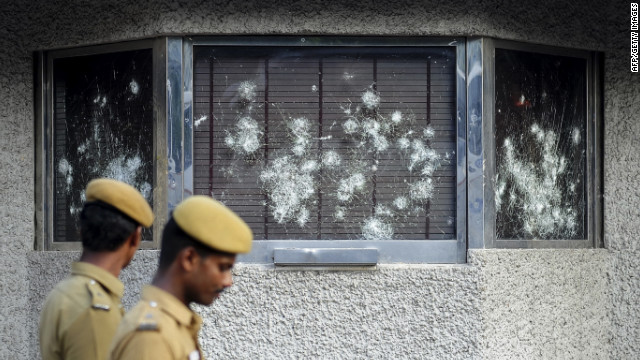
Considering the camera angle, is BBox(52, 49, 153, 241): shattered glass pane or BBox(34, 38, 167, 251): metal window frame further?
BBox(34, 38, 167, 251): metal window frame

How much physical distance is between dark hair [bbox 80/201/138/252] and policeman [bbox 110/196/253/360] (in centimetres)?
66

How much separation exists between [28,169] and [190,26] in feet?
5.15

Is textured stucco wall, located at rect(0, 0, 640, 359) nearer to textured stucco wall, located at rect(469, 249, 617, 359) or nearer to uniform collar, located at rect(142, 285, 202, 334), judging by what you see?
textured stucco wall, located at rect(469, 249, 617, 359)

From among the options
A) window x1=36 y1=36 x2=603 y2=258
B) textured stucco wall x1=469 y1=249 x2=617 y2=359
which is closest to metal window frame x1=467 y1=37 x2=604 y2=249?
window x1=36 y1=36 x2=603 y2=258

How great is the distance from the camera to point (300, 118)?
6008 mm

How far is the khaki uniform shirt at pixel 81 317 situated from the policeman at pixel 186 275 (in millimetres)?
606

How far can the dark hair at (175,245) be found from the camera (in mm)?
2564

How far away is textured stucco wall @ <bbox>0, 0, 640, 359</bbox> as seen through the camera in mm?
5762

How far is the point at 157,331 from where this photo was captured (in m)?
2.45

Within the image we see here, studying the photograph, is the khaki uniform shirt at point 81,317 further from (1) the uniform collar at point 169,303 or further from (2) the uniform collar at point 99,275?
(1) the uniform collar at point 169,303

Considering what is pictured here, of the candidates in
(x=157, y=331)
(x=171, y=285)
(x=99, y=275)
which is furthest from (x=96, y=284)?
(x=157, y=331)

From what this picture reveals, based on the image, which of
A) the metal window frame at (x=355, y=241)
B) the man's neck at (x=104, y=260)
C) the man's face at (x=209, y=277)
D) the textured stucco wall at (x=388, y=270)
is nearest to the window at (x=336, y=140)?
the metal window frame at (x=355, y=241)

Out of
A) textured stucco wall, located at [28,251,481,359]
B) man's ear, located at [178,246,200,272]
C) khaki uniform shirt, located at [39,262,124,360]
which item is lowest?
textured stucco wall, located at [28,251,481,359]

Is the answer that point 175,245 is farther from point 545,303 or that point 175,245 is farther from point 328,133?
point 545,303
